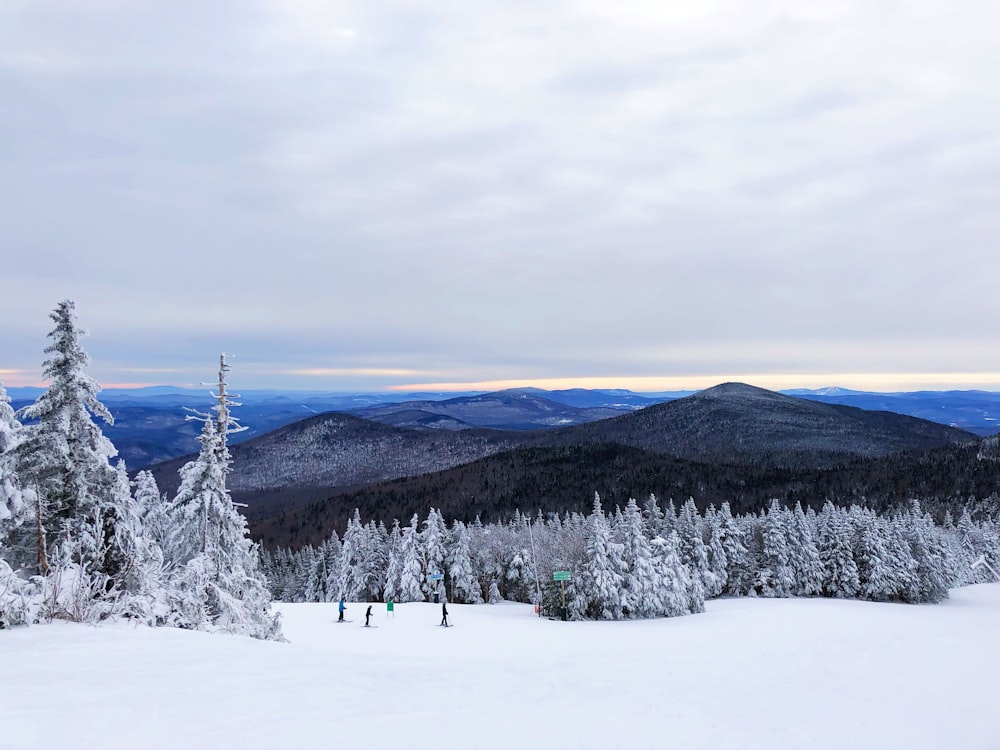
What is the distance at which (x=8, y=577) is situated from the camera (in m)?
11.1

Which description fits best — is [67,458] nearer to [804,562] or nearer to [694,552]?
[694,552]

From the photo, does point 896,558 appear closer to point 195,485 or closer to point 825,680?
point 825,680

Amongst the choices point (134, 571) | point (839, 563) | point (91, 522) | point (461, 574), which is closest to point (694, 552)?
point (839, 563)

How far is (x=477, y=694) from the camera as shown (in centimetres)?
1184

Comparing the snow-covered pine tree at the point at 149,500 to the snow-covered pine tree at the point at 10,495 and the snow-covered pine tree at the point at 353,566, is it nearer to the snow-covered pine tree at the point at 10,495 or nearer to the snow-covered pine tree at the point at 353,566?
the snow-covered pine tree at the point at 10,495

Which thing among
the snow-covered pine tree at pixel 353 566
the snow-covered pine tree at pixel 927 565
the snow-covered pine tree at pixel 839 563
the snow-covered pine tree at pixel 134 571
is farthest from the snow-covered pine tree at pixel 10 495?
the snow-covered pine tree at pixel 927 565

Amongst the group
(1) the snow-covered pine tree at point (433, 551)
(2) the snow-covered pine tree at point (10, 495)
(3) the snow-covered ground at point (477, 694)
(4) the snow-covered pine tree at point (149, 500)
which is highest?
(2) the snow-covered pine tree at point (10, 495)

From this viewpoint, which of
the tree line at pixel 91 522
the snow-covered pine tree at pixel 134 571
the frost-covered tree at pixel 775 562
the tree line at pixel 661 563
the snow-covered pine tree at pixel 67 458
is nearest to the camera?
the snow-covered pine tree at pixel 134 571

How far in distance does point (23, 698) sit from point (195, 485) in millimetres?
13942

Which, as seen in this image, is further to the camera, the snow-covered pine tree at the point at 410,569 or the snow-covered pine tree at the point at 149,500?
the snow-covered pine tree at the point at 410,569

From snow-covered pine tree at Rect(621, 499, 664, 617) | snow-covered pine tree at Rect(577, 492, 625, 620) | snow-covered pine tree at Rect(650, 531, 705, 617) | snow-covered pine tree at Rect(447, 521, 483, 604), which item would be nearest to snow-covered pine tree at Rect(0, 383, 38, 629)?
snow-covered pine tree at Rect(577, 492, 625, 620)

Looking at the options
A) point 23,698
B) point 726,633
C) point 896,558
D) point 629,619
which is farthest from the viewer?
point 896,558

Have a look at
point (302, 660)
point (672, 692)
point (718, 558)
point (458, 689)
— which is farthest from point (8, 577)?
point (718, 558)

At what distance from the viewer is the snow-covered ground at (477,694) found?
8.05m
